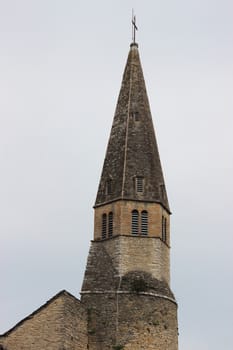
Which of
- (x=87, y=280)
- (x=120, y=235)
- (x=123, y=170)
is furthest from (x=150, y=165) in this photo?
(x=87, y=280)

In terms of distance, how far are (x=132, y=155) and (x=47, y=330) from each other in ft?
36.4

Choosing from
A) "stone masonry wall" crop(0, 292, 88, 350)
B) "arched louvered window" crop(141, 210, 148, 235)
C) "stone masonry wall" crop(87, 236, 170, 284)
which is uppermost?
"arched louvered window" crop(141, 210, 148, 235)

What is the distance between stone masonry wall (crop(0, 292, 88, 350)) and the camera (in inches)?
1355

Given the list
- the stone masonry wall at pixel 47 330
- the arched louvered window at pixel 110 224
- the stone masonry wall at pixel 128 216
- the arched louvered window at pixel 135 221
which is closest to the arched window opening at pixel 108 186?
the stone masonry wall at pixel 128 216

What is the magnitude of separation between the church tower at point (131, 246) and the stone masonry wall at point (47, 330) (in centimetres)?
214

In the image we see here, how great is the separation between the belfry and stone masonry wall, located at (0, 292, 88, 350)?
4 cm

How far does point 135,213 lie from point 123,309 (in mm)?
5293

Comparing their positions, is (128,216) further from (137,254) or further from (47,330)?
(47,330)

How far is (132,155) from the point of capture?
135 ft

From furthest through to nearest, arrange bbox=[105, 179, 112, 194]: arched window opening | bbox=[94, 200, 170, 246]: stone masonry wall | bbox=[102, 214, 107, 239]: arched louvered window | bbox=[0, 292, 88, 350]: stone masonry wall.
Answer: bbox=[105, 179, 112, 194]: arched window opening, bbox=[102, 214, 107, 239]: arched louvered window, bbox=[94, 200, 170, 246]: stone masonry wall, bbox=[0, 292, 88, 350]: stone masonry wall

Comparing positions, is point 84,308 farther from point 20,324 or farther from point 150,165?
point 150,165

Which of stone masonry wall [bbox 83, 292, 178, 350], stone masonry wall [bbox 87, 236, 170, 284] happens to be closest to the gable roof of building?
stone masonry wall [bbox 83, 292, 178, 350]

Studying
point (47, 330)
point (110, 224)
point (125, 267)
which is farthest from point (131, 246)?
point (47, 330)

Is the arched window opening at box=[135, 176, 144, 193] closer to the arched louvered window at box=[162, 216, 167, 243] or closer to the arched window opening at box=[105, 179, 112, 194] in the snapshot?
the arched window opening at box=[105, 179, 112, 194]
